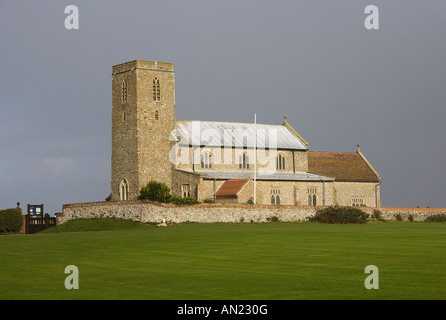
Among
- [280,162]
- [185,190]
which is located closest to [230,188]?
[185,190]

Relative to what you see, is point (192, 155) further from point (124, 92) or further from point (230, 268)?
point (230, 268)

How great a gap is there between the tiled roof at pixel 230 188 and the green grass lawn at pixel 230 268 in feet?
123

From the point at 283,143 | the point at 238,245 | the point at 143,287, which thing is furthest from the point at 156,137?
the point at 143,287

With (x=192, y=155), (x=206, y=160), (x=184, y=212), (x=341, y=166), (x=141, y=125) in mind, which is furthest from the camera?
(x=341, y=166)

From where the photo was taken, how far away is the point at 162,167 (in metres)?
79.2

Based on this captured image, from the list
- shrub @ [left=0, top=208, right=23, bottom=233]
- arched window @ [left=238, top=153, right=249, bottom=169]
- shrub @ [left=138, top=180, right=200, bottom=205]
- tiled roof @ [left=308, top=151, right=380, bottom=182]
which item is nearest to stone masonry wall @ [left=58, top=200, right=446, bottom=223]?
shrub @ [left=138, top=180, right=200, bottom=205]

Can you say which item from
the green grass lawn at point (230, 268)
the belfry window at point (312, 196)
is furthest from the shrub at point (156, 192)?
the green grass lawn at point (230, 268)

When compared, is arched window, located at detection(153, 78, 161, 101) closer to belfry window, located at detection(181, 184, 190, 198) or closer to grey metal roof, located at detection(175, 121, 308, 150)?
grey metal roof, located at detection(175, 121, 308, 150)

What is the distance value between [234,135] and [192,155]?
297 inches

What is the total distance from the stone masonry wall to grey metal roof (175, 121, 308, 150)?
50.2 feet

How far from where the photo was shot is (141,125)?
259ft

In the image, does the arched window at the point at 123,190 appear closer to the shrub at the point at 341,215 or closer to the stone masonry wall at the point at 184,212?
the stone masonry wall at the point at 184,212
